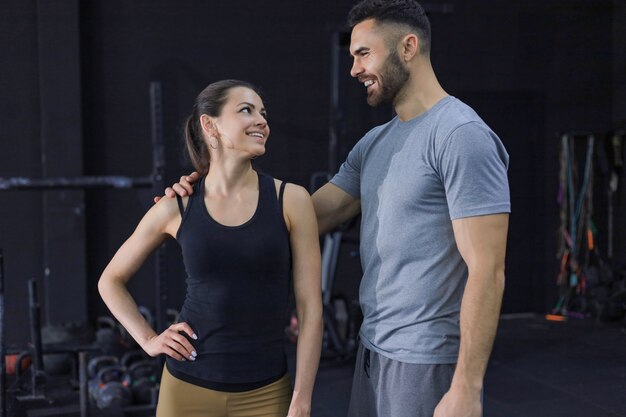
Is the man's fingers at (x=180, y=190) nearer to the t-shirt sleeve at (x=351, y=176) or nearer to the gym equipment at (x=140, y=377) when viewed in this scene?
the t-shirt sleeve at (x=351, y=176)

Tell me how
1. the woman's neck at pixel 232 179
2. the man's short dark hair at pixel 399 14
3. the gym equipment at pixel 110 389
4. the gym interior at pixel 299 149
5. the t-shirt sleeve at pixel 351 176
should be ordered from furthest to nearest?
the gym interior at pixel 299 149, the gym equipment at pixel 110 389, the t-shirt sleeve at pixel 351 176, the woman's neck at pixel 232 179, the man's short dark hair at pixel 399 14

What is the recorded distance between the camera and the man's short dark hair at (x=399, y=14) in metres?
1.58

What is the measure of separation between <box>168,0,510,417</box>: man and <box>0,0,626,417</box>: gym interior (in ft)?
7.07

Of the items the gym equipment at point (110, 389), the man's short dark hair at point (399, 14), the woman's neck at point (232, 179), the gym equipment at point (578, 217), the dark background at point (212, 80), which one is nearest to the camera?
the man's short dark hair at point (399, 14)

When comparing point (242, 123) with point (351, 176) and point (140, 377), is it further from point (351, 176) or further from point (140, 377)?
point (140, 377)

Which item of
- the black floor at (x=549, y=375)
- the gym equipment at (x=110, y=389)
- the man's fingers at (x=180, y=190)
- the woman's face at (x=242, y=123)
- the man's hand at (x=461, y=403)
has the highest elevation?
the woman's face at (x=242, y=123)

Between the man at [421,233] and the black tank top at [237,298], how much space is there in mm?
188

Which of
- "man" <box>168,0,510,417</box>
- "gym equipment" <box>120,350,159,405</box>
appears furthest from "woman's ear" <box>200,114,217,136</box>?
"gym equipment" <box>120,350,159,405</box>

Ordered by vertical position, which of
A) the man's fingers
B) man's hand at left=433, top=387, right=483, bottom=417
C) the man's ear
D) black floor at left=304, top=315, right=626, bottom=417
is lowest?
black floor at left=304, top=315, right=626, bottom=417

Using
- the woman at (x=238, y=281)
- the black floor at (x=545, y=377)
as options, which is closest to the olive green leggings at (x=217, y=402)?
the woman at (x=238, y=281)

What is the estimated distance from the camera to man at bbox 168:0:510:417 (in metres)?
1.40

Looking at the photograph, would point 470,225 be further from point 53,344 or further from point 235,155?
point 53,344

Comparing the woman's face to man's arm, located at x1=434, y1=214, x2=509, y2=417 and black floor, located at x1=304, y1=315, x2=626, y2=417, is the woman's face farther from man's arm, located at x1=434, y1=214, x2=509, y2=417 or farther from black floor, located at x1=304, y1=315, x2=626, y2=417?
black floor, located at x1=304, y1=315, x2=626, y2=417

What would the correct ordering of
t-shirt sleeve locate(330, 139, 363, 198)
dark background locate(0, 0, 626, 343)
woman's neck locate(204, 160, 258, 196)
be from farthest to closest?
dark background locate(0, 0, 626, 343)
t-shirt sleeve locate(330, 139, 363, 198)
woman's neck locate(204, 160, 258, 196)
